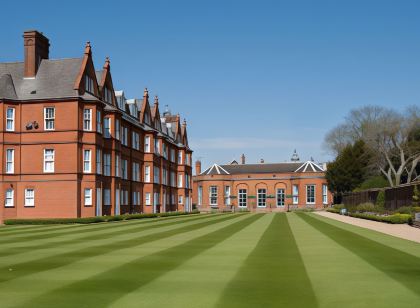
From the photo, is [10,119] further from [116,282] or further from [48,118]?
[116,282]

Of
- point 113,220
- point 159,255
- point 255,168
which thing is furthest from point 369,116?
point 159,255

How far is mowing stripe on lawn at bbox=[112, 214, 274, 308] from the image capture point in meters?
8.38

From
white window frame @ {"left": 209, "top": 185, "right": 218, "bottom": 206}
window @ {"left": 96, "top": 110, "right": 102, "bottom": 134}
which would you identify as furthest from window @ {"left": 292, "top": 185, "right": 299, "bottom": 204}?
window @ {"left": 96, "top": 110, "right": 102, "bottom": 134}

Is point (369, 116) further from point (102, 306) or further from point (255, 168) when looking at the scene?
point (102, 306)

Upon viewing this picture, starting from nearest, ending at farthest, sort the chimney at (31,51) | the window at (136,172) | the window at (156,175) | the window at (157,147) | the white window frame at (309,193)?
the chimney at (31,51), the window at (136,172), the window at (156,175), the window at (157,147), the white window frame at (309,193)

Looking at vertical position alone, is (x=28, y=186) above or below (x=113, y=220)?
above

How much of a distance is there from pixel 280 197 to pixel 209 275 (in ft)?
284

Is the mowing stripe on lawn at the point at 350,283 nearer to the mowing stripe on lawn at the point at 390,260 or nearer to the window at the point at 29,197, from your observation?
the mowing stripe on lawn at the point at 390,260

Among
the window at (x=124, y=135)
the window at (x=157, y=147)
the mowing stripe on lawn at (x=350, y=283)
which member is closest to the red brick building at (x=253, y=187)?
the window at (x=157, y=147)

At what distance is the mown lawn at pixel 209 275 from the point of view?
852 centimetres

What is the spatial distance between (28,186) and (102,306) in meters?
37.4

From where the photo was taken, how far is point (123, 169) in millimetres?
52594

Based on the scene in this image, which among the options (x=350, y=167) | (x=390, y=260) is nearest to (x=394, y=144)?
(x=350, y=167)

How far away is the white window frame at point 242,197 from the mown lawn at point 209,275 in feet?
265
